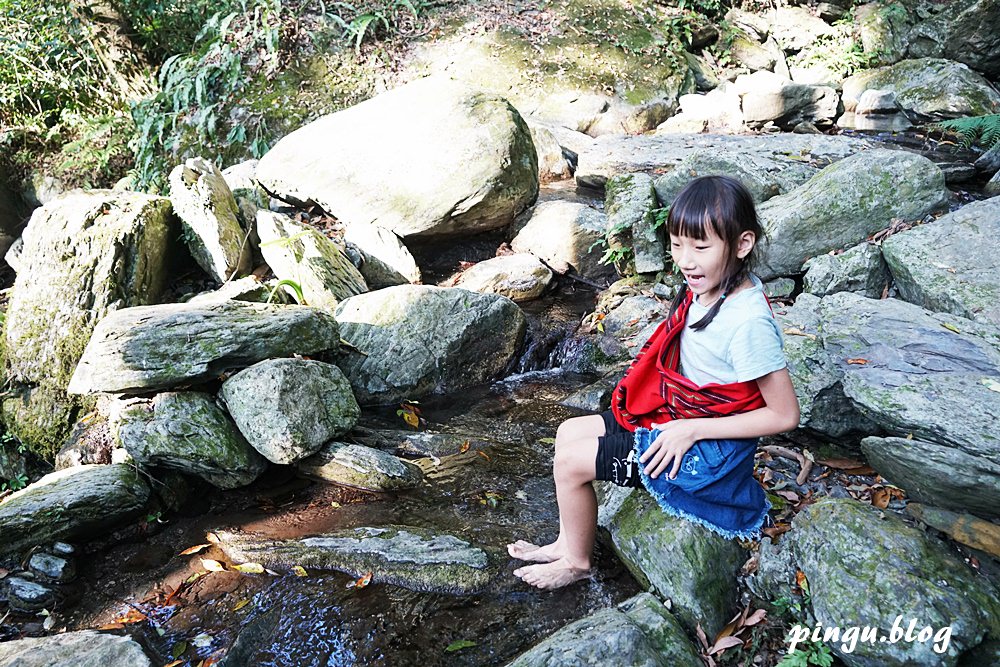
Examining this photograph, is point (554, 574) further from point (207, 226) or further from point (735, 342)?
point (207, 226)

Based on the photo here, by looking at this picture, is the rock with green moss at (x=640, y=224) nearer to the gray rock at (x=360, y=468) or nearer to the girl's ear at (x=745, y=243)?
the gray rock at (x=360, y=468)

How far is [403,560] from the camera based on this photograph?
296 cm

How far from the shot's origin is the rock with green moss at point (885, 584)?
6.64 feet

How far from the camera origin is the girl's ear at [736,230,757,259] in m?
2.16

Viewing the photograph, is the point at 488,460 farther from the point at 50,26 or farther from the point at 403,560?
the point at 50,26

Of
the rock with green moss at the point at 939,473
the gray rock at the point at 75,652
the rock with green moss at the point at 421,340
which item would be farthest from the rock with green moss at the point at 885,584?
the rock with green moss at the point at 421,340

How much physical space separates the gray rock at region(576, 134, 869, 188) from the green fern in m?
0.94

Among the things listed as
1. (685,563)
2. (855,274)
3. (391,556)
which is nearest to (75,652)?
(391,556)

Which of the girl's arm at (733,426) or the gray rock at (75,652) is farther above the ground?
the girl's arm at (733,426)

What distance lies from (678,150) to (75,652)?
732 centimetres

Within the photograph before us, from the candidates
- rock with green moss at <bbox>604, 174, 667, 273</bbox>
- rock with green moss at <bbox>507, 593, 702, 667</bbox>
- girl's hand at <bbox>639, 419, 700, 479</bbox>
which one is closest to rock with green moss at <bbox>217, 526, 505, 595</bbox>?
rock with green moss at <bbox>507, 593, 702, 667</bbox>

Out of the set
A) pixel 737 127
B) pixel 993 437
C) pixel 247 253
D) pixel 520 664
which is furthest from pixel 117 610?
pixel 737 127

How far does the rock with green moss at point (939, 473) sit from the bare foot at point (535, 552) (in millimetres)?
1378

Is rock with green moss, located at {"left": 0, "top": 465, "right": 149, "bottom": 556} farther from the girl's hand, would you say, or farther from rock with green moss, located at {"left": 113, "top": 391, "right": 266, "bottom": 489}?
the girl's hand
